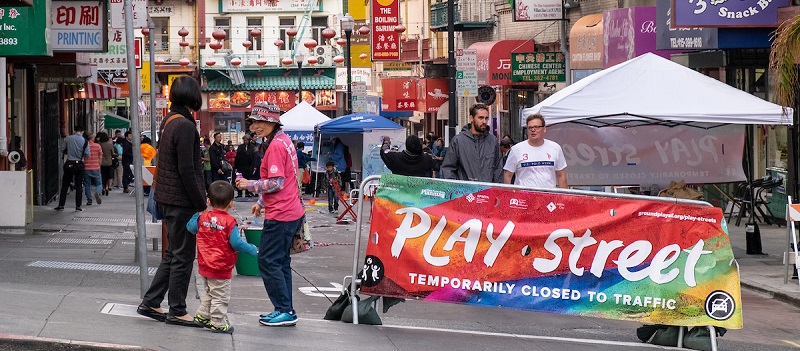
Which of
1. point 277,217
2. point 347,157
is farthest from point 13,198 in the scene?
point 347,157

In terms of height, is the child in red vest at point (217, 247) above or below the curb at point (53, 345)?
above

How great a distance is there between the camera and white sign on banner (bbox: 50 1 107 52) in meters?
19.2

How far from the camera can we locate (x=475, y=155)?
1209 cm

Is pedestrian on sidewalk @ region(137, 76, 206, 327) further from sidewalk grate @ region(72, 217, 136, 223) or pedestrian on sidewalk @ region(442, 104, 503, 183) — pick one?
sidewalk grate @ region(72, 217, 136, 223)

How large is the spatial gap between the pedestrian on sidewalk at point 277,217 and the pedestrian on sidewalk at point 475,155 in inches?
114

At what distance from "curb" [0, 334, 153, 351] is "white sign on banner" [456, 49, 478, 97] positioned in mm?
17846

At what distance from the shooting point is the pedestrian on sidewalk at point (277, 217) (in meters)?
9.40

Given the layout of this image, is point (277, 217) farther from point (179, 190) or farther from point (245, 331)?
point (245, 331)

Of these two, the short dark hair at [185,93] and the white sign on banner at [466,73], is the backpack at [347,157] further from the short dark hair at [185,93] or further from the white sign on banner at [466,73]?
the short dark hair at [185,93]

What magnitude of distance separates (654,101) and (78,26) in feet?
29.9

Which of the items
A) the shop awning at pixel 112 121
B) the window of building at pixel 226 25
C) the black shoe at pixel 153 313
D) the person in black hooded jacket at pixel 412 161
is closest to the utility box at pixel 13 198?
the person in black hooded jacket at pixel 412 161

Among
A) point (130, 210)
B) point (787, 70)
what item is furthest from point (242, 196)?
point (787, 70)

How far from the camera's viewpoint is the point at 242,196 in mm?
33188

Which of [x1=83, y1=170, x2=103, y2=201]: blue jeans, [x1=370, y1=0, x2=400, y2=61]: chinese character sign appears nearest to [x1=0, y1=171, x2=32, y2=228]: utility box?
[x1=83, y1=170, x2=103, y2=201]: blue jeans
